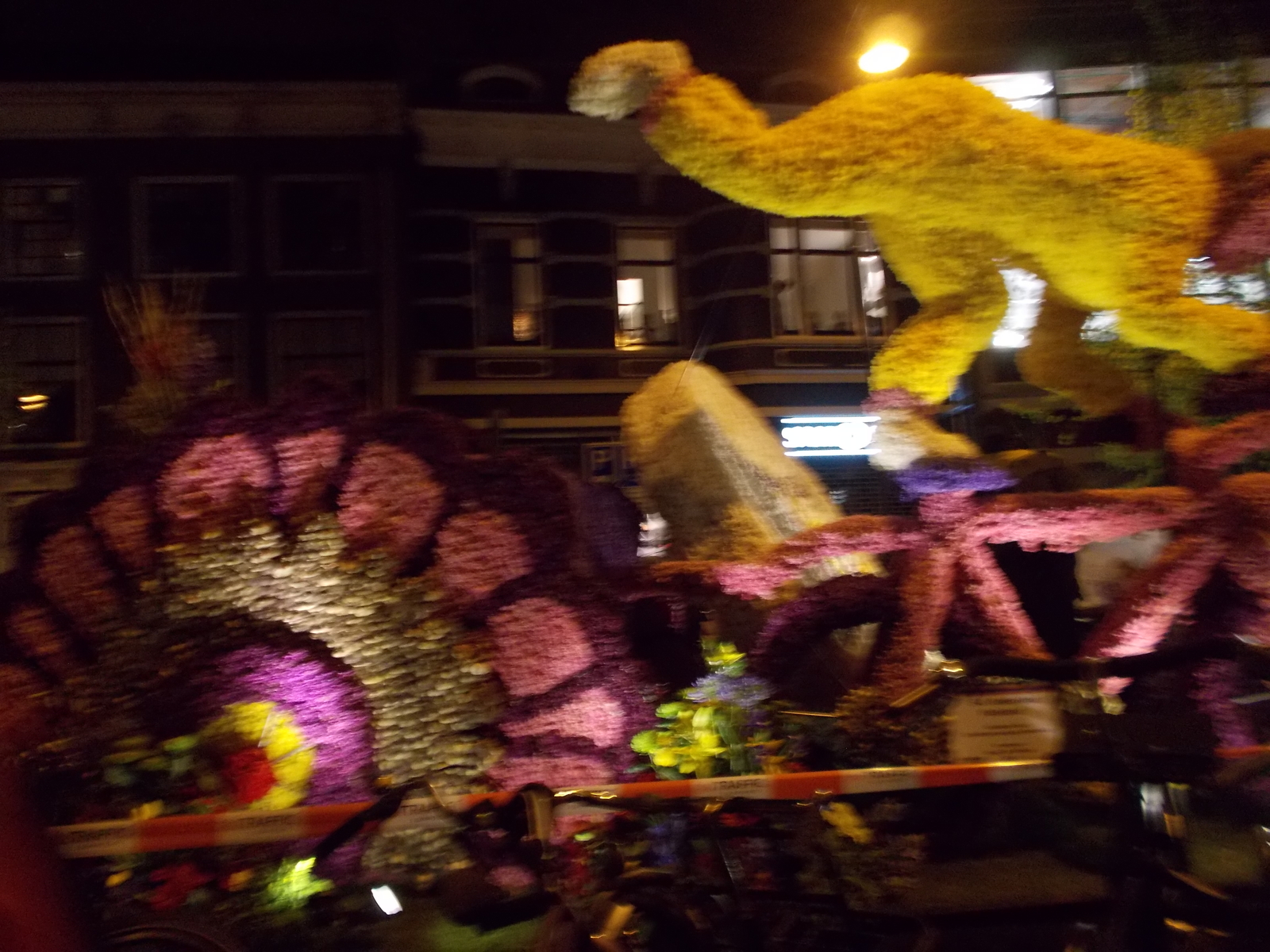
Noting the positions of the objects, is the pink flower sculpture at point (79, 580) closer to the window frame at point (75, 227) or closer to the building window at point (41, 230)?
the window frame at point (75, 227)

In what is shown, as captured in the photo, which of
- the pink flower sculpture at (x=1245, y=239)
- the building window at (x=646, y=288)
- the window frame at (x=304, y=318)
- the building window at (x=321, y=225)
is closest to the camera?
the pink flower sculpture at (x=1245, y=239)

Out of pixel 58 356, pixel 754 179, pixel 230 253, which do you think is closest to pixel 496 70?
pixel 230 253

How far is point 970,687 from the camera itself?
3.94 m

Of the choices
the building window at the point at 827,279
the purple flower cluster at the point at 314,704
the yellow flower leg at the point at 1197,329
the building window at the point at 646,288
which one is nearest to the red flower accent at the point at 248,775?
the purple flower cluster at the point at 314,704

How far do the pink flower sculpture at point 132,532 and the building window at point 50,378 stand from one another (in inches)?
508

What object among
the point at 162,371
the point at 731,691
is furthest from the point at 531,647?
the point at 162,371

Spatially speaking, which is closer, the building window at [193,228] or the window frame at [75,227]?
the window frame at [75,227]

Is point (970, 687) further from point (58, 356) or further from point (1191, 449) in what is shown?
point (58, 356)

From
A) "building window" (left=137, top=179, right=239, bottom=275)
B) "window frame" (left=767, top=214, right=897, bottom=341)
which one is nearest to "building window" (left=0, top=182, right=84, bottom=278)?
"building window" (left=137, top=179, right=239, bottom=275)

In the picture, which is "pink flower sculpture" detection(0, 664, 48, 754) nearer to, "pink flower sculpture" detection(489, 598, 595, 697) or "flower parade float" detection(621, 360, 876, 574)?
"pink flower sculpture" detection(489, 598, 595, 697)

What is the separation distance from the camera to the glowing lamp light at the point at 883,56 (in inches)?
234

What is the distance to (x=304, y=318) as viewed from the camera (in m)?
16.1

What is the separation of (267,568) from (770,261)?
41.0 ft

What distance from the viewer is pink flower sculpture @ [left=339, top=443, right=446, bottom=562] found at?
4.29 metres
